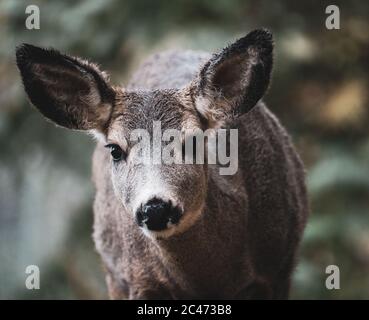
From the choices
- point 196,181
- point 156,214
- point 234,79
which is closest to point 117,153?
point 196,181

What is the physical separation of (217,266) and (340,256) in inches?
274

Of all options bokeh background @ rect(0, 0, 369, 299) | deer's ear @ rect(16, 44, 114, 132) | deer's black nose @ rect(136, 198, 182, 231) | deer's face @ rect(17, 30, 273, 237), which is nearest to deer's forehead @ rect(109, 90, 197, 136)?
deer's face @ rect(17, 30, 273, 237)

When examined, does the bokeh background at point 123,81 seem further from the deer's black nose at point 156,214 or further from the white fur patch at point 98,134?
the deer's black nose at point 156,214

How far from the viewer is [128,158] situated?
682 cm

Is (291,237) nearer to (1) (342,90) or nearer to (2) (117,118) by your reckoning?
(2) (117,118)

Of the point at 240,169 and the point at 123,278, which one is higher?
the point at 240,169

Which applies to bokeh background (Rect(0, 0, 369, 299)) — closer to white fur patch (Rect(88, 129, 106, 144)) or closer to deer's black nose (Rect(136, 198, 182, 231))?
white fur patch (Rect(88, 129, 106, 144))

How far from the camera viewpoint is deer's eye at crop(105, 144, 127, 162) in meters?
6.90

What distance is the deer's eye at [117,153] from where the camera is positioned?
6.90 metres

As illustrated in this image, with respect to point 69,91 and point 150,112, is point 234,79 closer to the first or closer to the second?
point 150,112

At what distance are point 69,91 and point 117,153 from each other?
0.58m

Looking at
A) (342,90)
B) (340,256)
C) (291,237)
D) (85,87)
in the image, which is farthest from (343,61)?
(85,87)

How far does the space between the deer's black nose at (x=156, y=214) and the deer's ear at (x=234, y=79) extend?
901mm

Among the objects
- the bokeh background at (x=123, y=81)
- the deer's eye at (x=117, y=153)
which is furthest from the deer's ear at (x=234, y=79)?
the bokeh background at (x=123, y=81)
